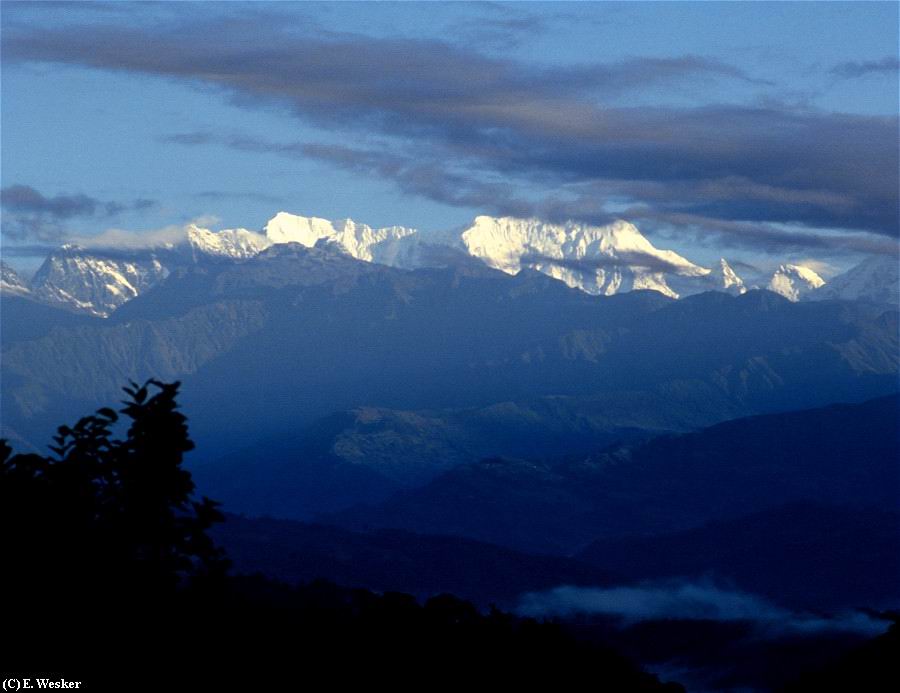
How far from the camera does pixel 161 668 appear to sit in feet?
275

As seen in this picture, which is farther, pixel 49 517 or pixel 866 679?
pixel 866 679

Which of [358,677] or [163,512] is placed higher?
[163,512]

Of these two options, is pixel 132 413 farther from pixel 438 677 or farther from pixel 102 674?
pixel 438 677

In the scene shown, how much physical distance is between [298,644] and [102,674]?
19.7 meters

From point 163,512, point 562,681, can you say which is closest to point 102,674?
point 163,512

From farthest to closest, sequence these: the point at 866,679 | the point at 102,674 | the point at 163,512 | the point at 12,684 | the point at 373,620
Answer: the point at 866,679, the point at 373,620, the point at 163,512, the point at 102,674, the point at 12,684
